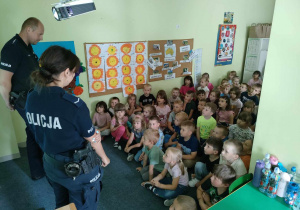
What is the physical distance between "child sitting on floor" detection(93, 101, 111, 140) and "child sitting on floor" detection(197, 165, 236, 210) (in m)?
2.09

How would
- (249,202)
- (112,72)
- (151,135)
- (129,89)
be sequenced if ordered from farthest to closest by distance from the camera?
(129,89), (112,72), (151,135), (249,202)

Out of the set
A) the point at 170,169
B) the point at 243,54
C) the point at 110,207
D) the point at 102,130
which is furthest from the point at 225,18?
the point at 110,207

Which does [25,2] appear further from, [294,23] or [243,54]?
[243,54]

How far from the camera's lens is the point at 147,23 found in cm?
408

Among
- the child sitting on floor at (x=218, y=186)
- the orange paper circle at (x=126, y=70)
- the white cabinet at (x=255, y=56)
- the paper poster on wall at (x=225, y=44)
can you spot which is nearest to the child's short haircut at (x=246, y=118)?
the child sitting on floor at (x=218, y=186)

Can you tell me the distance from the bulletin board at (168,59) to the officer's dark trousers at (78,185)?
3141 mm

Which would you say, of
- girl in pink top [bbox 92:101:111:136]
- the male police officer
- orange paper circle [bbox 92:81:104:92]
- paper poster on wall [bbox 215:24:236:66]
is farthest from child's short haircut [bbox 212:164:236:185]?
paper poster on wall [bbox 215:24:236:66]

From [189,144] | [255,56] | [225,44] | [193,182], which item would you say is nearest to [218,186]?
[193,182]

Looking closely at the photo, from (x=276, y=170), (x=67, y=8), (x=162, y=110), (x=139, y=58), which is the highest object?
(x=67, y=8)

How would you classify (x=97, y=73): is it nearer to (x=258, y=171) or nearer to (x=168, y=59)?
(x=168, y=59)

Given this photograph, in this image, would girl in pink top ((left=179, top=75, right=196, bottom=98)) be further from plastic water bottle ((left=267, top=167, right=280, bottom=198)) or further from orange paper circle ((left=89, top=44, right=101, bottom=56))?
plastic water bottle ((left=267, top=167, right=280, bottom=198))

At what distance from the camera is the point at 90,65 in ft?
12.1

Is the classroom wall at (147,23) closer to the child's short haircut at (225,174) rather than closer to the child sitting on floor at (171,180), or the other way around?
the child sitting on floor at (171,180)

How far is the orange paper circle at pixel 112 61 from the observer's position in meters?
3.85
